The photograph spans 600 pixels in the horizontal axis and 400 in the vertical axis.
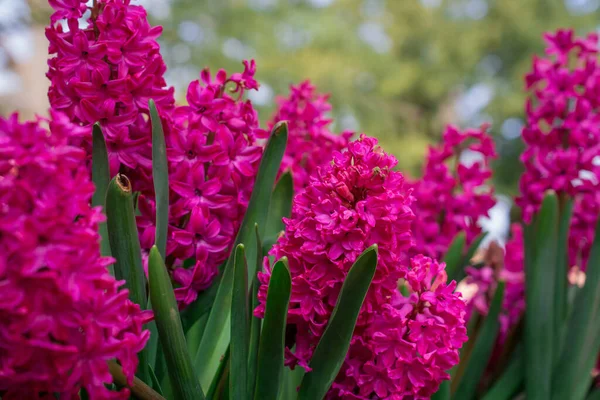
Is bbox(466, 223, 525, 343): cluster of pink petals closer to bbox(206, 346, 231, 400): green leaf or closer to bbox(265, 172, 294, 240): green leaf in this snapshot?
bbox(265, 172, 294, 240): green leaf

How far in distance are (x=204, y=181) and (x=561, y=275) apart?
23.4 inches

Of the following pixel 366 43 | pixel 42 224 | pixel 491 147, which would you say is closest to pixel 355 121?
pixel 366 43

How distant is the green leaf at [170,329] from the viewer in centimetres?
53

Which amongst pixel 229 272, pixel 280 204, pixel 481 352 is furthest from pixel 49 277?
pixel 481 352

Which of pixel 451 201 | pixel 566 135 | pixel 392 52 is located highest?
pixel 392 52

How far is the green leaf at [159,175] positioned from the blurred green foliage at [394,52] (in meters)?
8.58

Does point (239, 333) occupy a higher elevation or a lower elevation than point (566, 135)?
lower

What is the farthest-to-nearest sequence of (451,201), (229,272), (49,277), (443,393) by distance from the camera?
(451,201), (443,393), (229,272), (49,277)

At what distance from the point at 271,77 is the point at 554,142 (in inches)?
348

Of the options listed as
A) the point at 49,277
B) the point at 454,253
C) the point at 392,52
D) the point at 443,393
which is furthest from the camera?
the point at 392,52

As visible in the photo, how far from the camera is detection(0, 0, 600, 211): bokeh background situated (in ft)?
31.7

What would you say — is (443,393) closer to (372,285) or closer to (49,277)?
(372,285)

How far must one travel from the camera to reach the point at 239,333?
579 mm

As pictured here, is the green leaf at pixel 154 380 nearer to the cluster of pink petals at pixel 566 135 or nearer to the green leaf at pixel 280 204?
the green leaf at pixel 280 204
